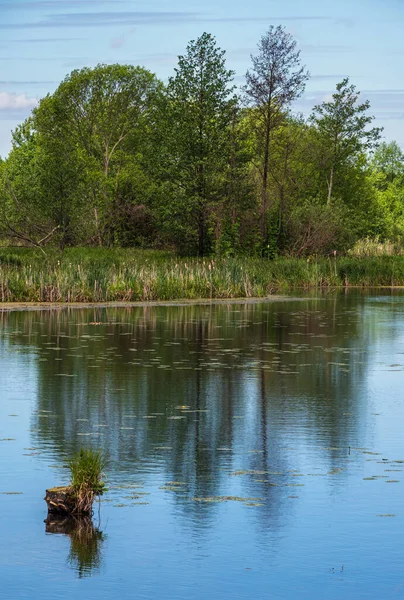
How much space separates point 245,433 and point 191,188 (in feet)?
166

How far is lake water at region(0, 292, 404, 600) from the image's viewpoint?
790cm

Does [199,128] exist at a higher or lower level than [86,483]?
higher

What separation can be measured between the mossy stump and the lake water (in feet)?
0.86

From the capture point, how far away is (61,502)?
9461 mm

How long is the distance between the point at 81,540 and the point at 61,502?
80 cm

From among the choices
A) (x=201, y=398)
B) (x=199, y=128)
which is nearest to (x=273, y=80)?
(x=199, y=128)

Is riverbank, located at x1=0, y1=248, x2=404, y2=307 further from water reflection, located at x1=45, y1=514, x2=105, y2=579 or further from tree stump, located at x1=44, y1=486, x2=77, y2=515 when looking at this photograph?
water reflection, located at x1=45, y1=514, x2=105, y2=579

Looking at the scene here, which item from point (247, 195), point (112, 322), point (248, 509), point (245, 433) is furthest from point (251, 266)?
point (248, 509)

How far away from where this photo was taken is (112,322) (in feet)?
96.6

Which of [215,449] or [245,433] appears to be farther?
[245,433]

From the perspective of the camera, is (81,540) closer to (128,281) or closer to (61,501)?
(61,501)

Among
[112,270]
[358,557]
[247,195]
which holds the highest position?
[247,195]

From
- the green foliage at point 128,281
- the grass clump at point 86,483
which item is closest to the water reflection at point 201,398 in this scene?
the grass clump at point 86,483

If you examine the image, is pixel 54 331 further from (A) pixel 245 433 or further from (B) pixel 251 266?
(B) pixel 251 266
